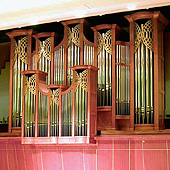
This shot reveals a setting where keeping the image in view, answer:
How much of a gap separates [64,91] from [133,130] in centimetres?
117

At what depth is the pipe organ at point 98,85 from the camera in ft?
23.3

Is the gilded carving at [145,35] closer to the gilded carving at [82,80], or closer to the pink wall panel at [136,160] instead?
the gilded carving at [82,80]

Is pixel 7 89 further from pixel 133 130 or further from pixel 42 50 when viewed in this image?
pixel 133 130

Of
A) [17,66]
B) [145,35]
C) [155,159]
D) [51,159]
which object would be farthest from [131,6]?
[51,159]

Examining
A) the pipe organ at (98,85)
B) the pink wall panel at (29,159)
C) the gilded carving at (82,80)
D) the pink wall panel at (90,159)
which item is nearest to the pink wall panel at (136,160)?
the pipe organ at (98,85)

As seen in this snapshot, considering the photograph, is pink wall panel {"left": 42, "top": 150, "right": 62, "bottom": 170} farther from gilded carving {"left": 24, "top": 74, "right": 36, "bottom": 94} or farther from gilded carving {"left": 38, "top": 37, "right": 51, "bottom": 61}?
gilded carving {"left": 38, "top": 37, "right": 51, "bottom": 61}

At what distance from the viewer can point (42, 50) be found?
A: 26.5ft

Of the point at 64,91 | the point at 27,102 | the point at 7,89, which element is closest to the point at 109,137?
the point at 64,91

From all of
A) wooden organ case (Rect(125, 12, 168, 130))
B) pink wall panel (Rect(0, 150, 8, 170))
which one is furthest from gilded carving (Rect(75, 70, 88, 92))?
pink wall panel (Rect(0, 150, 8, 170))

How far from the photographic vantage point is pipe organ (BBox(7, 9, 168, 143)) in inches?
280

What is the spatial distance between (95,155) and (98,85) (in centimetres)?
106

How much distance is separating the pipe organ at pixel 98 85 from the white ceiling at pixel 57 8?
17.2 inches

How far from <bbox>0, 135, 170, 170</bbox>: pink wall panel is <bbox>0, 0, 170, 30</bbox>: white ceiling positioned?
1.83 meters

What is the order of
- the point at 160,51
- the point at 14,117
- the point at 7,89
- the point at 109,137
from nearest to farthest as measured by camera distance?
the point at 109,137, the point at 160,51, the point at 14,117, the point at 7,89
